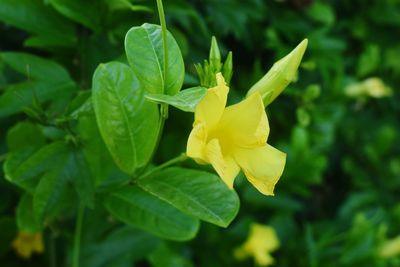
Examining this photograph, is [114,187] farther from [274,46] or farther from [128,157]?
[274,46]

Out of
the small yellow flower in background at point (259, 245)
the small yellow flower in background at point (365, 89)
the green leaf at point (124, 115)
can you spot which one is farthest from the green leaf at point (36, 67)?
the small yellow flower in background at point (365, 89)

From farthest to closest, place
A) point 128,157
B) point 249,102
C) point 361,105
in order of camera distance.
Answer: point 361,105
point 128,157
point 249,102

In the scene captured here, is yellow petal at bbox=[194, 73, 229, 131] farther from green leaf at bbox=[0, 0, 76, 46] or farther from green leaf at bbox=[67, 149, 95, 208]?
green leaf at bbox=[0, 0, 76, 46]

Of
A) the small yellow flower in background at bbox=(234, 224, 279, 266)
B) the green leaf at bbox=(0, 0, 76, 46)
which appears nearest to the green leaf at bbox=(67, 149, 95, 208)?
the green leaf at bbox=(0, 0, 76, 46)

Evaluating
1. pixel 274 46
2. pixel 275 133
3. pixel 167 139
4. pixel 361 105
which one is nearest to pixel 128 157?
pixel 167 139

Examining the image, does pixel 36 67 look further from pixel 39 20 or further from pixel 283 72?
pixel 283 72

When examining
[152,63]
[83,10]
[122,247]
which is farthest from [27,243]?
[152,63]
